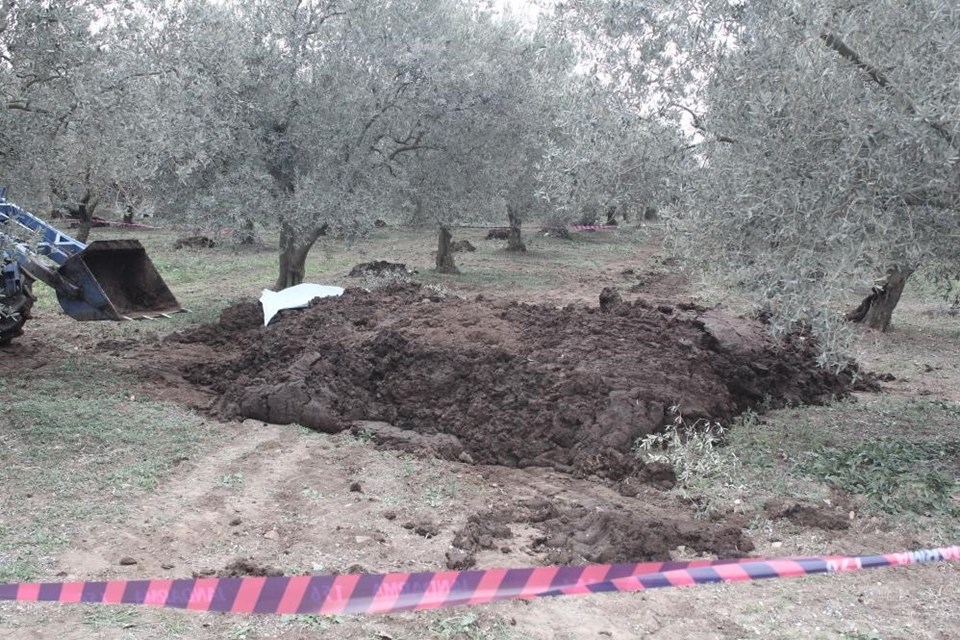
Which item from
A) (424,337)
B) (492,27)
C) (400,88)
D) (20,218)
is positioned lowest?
(424,337)

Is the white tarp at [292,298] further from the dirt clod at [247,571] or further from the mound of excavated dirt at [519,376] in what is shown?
the dirt clod at [247,571]

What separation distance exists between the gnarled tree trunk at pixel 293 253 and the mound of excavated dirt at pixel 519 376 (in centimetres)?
370

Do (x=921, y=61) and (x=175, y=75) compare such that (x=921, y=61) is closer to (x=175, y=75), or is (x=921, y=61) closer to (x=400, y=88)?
(x=175, y=75)

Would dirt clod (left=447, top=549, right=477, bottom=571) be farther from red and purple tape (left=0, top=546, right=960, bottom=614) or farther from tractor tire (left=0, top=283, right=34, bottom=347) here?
tractor tire (left=0, top=283, right=34, bottom=347)

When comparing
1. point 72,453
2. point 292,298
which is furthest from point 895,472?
point 292,298

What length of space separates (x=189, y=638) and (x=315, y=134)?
33.0ft

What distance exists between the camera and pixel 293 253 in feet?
46.9

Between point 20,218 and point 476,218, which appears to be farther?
point 476,218

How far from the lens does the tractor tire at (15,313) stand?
902 cm

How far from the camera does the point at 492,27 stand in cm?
1827

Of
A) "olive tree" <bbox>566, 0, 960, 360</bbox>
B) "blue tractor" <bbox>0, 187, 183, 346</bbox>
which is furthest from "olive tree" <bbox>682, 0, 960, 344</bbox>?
"blue tractor" <bbox>0, 187, 183, 346</bbox>

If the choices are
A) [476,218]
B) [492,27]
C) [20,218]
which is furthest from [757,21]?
[492,27]

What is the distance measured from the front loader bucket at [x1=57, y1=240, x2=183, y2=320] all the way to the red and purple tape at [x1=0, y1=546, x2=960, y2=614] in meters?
6.02

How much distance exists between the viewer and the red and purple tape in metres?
3.73
